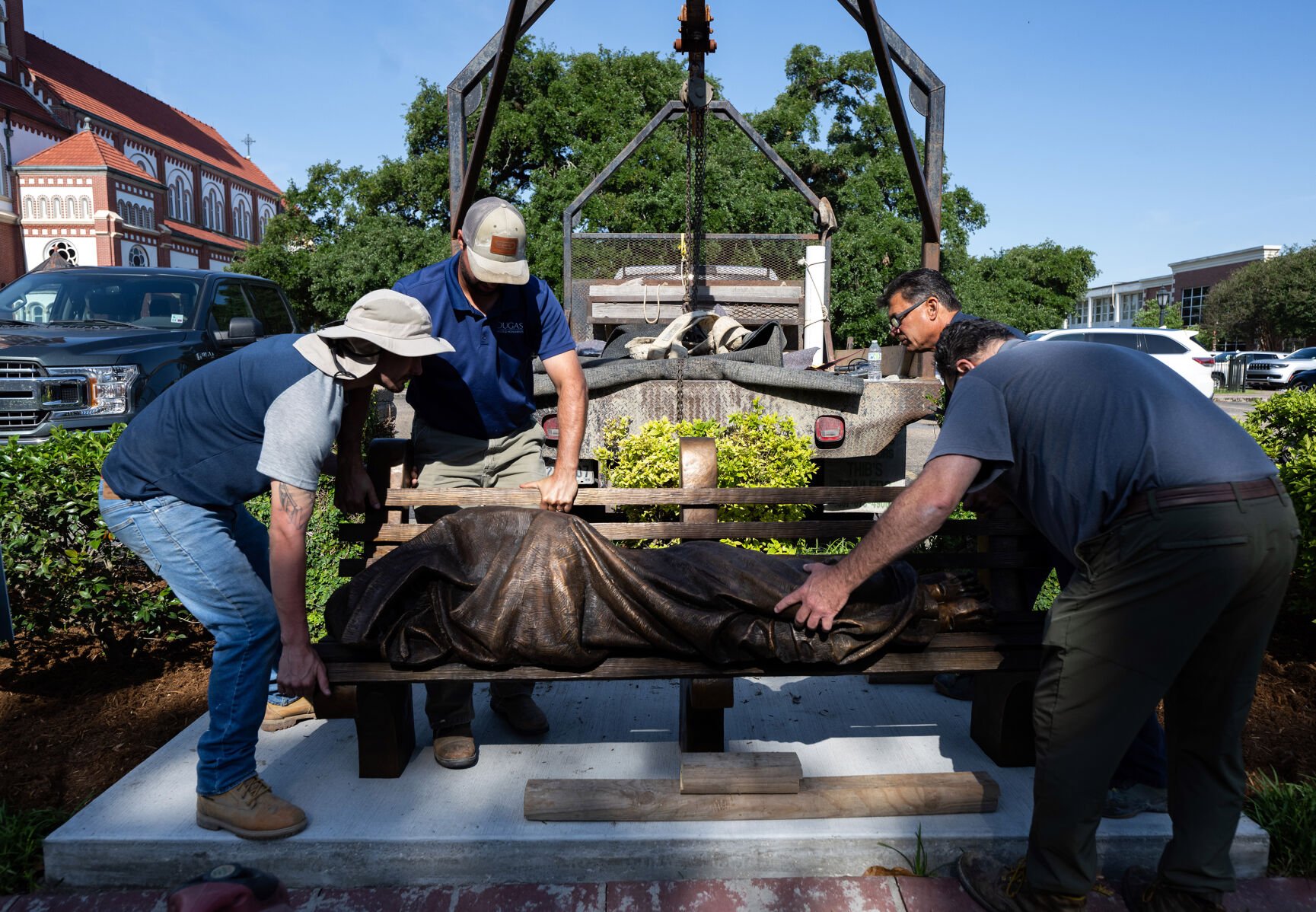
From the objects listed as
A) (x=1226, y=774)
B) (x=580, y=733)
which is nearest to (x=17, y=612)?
(x=580, y=733)

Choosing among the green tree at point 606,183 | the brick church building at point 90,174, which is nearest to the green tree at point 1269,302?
the green tree at point 606,183

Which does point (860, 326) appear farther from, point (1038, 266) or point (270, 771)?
point (1038, 266)

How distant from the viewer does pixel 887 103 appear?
249 inches

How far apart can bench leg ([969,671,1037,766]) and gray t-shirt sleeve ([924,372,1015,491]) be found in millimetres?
895

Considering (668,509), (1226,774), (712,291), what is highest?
(712,291)

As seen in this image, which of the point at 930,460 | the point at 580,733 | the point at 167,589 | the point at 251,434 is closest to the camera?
the point at 930,460

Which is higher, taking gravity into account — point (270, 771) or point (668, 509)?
point (668, 509)

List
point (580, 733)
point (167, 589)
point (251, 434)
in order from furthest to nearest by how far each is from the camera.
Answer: point (167, 589) < point (580, 733) < point (251, 434)

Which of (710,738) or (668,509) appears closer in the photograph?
(710,738)

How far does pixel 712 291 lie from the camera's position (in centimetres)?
905

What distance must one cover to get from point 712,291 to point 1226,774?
23.8 ft

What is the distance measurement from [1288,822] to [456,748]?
99.5 inches

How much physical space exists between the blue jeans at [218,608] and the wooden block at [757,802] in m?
0.84

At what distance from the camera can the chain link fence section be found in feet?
29.6
